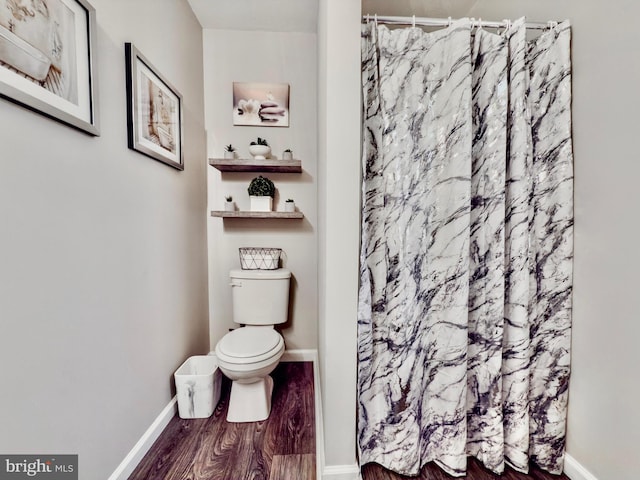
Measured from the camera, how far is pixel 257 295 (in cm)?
206

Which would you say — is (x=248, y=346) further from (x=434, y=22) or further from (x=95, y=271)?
(x=434, y=22)

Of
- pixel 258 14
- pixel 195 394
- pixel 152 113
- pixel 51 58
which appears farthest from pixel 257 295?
pixel 258 14

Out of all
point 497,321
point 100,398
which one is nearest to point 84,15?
point 100,398

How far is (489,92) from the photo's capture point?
3.93 ft

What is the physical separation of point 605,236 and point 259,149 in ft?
6.32

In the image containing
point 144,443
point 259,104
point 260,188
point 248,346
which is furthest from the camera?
point 259,104

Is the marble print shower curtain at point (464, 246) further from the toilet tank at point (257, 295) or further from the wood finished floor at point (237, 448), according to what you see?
the toilet tank at point (257, 295)

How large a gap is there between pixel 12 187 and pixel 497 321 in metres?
1.76

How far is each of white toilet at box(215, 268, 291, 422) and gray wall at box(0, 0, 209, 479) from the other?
1.22ft

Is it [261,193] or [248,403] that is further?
[261,193]

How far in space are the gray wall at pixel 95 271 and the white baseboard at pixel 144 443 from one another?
3 centimetres

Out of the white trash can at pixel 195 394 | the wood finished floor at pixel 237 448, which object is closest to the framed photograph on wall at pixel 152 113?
the white trash can at pixel 195 394

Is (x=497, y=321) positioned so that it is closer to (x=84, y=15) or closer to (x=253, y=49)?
(x=84, y=15)

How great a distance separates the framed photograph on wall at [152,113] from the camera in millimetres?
1294
